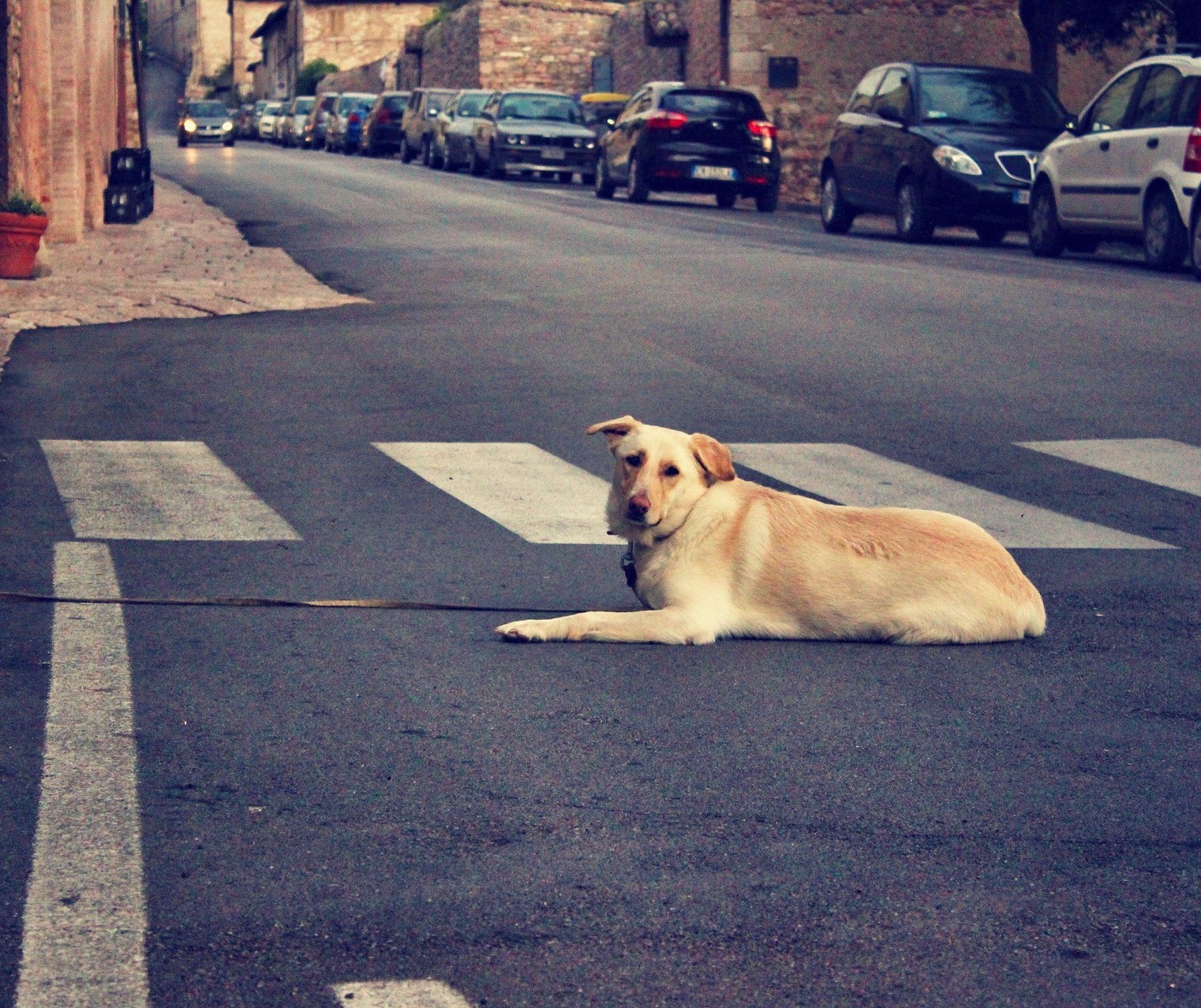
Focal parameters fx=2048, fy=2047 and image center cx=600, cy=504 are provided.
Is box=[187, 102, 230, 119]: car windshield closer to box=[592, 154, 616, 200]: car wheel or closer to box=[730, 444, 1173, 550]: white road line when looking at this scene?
box=[592, 154, 616, 200]: car wheel

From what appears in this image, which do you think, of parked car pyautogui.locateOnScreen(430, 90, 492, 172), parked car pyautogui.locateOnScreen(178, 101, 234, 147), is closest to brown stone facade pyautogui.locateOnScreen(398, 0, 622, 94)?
parked car pyautogui.locateOnScreen(178, 101, 234, 147)

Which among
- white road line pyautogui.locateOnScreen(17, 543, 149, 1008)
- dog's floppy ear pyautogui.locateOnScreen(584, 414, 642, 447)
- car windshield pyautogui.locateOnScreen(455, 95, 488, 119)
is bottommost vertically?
white road line pyautogui.locateOnScreen(17, 543, 149, 1008)

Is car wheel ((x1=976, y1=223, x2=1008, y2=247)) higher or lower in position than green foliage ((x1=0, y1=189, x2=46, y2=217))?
lower

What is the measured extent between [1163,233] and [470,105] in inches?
1075

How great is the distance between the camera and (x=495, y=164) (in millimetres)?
40188

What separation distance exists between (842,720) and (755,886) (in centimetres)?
126

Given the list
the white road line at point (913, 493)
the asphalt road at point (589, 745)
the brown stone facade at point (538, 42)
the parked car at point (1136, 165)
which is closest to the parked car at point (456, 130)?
the brown stone facade at point (538, 42)

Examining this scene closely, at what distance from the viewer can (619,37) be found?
5556 centimetres

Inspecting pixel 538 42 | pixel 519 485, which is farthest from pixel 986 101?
pixel 538 42

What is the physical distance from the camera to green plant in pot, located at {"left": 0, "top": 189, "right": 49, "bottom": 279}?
16953mm

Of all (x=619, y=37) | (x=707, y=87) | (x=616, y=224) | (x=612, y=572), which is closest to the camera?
(x=612, y=572)

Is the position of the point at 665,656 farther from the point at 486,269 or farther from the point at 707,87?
the point at 707,87

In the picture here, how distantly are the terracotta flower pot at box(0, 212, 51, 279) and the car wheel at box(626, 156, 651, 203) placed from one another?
1551 cm

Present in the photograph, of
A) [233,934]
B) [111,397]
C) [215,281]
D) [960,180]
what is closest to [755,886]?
[233,934]
